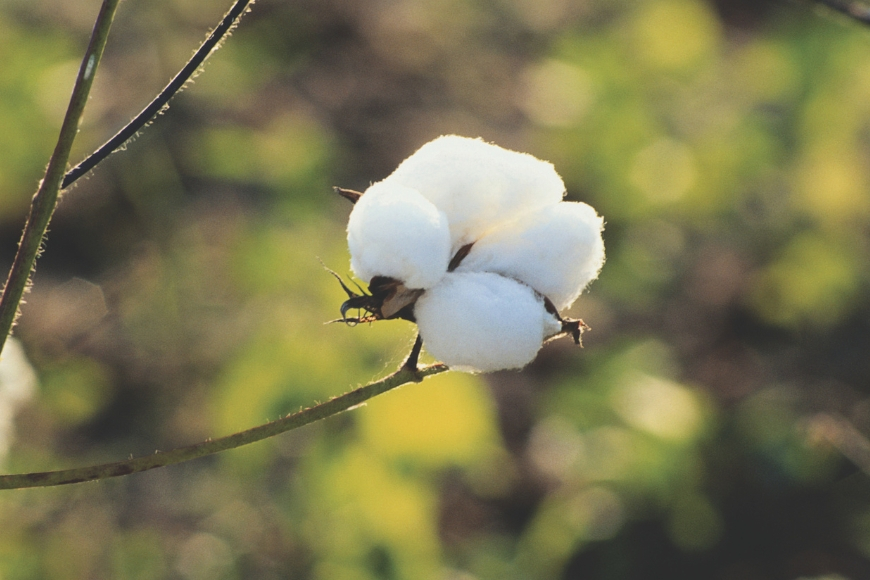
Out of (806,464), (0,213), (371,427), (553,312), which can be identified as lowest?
(0,213)

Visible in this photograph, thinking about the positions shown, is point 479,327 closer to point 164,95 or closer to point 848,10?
point 164,95

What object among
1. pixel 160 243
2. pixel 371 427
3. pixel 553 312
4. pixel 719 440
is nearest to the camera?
pixel 553 312

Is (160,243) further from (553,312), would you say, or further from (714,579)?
(553,312)

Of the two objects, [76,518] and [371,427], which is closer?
[371,427]

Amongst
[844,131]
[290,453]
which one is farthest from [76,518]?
[844,131]

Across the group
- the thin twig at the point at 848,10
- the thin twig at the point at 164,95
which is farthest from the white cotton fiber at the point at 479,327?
the thin twig at the point at 848,10

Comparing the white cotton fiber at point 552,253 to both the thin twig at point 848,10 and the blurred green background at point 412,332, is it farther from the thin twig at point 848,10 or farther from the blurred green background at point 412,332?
the blurred green background at point 412,332

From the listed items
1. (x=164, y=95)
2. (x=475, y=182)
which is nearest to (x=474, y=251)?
(x=475, y=182)
